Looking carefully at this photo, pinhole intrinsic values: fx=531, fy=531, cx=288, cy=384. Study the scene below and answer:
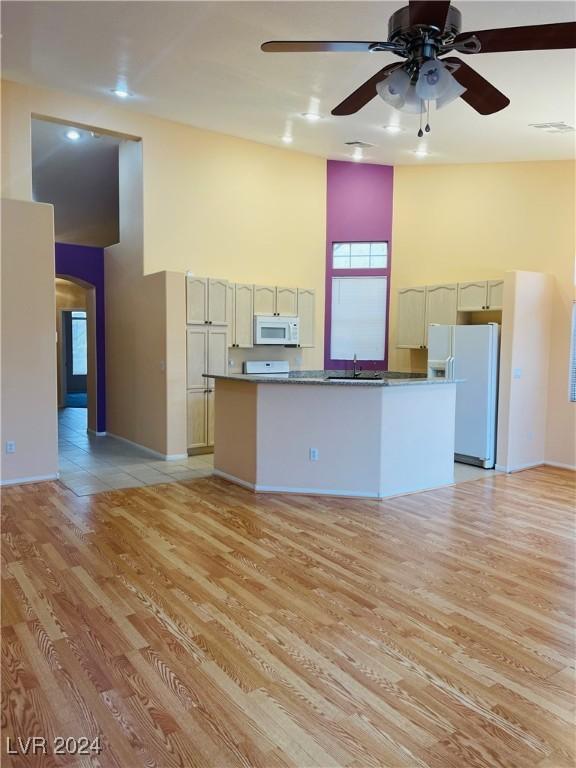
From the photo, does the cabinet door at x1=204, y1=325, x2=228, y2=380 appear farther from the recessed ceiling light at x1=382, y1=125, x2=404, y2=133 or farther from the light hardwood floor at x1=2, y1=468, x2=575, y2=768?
the recessed ceiling light at x1=382, y1=125, x2=404, y2=133

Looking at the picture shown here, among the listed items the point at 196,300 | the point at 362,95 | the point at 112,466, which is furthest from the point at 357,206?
the point at 112,466

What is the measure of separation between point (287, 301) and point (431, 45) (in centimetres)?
468

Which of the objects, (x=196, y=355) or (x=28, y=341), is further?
(x=196, y=355)

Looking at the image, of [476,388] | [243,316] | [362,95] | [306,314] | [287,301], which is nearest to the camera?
[362,95]

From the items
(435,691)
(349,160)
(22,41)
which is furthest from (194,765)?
(349,160)

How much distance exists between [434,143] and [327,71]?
2.14m

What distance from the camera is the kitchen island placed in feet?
15.4

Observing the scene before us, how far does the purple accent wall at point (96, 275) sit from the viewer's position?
7.46 meters

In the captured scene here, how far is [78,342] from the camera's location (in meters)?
12.8

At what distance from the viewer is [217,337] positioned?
21.6 ft

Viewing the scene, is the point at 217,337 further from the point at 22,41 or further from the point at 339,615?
the point at 339,615

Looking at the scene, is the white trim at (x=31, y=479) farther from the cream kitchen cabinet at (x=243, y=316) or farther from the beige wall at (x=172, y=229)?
the cream kitchen cabinet at (x=243, y=316)

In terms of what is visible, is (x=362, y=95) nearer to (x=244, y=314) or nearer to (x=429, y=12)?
(x=429, y=12)

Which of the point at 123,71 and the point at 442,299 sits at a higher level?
the point at 123,71
